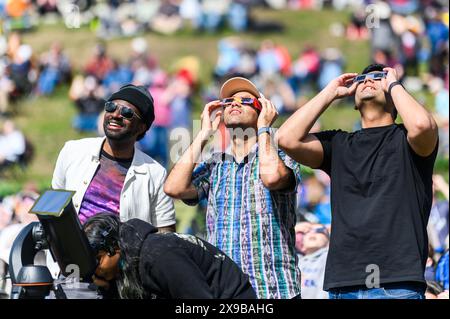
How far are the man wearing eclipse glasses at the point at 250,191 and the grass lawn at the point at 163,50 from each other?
41.3 feet

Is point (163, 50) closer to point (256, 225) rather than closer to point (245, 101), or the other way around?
point (245, 101)

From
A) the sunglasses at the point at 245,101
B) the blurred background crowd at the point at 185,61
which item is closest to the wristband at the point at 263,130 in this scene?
the sunglasses at the point at 245,101

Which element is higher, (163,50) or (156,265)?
(163,50)

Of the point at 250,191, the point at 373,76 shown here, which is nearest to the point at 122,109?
the point at 250,191

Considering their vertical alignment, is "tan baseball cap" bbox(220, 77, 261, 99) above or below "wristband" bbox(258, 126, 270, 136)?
above

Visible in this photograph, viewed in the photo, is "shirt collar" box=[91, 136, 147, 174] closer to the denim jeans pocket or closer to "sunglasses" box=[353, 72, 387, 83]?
"sunglasses" box=[353, 72, 387, 83]

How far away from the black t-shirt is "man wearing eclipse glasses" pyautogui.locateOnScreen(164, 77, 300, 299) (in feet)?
1.39

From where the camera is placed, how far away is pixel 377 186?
5.07 m

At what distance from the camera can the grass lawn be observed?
20.3 m

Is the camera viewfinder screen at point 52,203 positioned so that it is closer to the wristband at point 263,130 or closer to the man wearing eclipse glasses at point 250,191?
the man wearing eclipse glasses at point 250,191

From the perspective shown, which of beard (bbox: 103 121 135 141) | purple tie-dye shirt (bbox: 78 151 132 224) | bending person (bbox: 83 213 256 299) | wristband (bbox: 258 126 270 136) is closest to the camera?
bending person (bbox: 83 213 256 299)

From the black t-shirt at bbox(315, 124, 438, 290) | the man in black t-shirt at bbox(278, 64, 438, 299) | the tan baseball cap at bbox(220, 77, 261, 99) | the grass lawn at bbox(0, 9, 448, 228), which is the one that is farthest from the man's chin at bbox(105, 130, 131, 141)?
the grass lawn at bbox(0, 9, 448, 228)

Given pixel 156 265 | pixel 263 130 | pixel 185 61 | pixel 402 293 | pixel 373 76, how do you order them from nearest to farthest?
pixel 156 265 < pixel 402 293 < pixel 373 76 < pixel 263 130 < pixel 185 61

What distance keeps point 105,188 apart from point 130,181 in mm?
159
